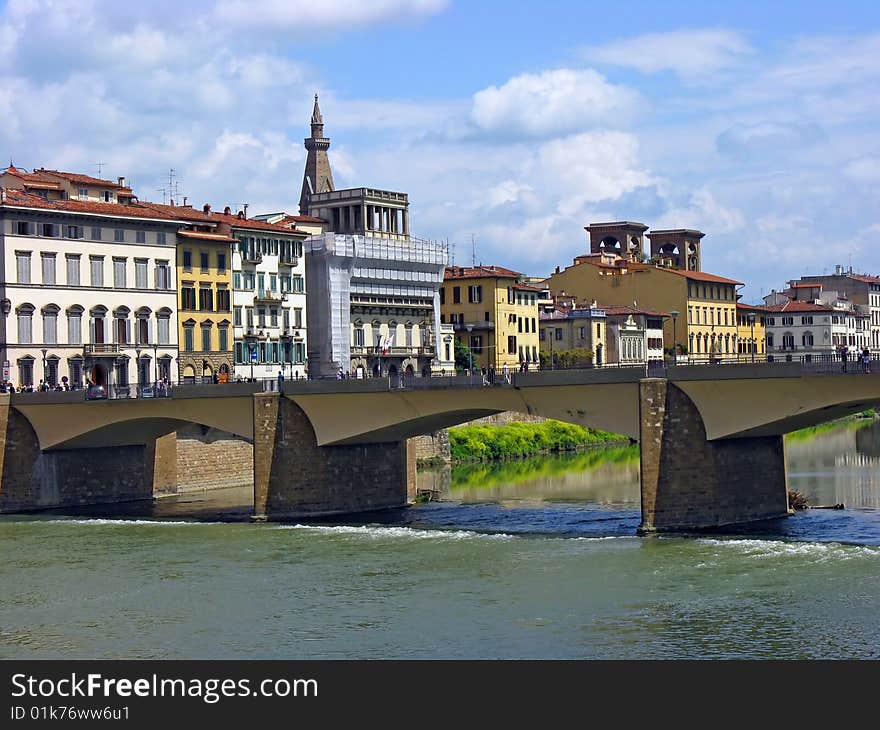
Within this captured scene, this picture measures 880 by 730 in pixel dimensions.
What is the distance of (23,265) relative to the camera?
78.8 metres

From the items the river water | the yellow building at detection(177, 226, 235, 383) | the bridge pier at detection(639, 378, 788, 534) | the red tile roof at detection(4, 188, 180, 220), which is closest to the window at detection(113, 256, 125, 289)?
the red tile roof at detection(4, 188, 180, 220)

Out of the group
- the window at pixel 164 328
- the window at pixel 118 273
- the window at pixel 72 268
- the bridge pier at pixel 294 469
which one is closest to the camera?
the bridge pier at pixel 294 469

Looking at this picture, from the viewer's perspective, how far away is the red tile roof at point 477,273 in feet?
384

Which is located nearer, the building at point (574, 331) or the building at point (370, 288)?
the building at point (370, 288)

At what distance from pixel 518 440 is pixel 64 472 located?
33340 mm

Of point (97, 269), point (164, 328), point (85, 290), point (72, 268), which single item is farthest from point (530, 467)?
point (72, 268)

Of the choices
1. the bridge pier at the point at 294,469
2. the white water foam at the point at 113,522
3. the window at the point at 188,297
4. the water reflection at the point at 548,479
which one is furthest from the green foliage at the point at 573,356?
the white water foam at the point at 113,522

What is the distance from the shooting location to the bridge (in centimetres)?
5131

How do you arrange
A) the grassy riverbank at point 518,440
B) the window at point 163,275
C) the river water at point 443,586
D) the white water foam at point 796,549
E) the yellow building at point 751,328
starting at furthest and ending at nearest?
the yellow building at point 751,328, the grassy riverbank at point 518,440, the window at point 163,275, the white water foam at point 796,549, the river water at point 443,586

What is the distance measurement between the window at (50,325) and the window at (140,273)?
5.35 m

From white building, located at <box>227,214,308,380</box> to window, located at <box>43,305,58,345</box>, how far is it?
13.6 meters

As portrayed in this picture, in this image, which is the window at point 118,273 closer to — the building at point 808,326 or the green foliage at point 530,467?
the green foliage at point 530,467

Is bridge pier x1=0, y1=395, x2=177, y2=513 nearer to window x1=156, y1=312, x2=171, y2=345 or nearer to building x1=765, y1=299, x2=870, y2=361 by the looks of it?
window x1=156, y1=312, x2=171, y2=345

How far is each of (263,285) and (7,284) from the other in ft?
65.2
